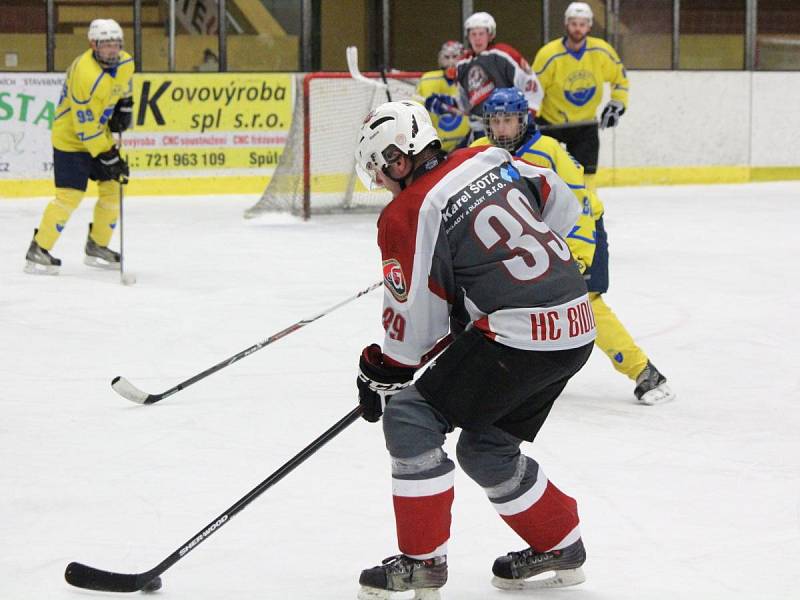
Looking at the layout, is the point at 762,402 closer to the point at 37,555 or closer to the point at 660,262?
the point at 37,555

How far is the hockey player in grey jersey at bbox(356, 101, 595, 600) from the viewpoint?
7.57 feet

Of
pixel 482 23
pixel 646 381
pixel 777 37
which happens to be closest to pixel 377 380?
pixel 646 381

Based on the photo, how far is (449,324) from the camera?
7.95ft

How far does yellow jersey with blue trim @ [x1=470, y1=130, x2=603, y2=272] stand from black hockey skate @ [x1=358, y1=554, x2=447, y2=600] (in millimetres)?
1353

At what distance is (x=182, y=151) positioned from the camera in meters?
10.3

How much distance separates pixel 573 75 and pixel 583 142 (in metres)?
0.39

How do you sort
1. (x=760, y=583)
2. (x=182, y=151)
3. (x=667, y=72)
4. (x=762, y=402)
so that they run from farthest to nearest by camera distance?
(x=667, y=72)
(x=182, y=151)
(x=762, y=402)
(x=760, y=583)

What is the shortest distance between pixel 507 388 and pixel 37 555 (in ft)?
3.48

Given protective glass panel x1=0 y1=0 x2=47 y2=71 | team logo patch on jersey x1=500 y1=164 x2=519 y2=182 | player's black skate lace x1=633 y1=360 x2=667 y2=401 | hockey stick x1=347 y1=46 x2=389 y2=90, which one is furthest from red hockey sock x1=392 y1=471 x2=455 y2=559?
protective glass panel x1=0 y1=0 x2=47 y2=71

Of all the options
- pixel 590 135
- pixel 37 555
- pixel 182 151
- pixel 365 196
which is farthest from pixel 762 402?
pixel 182 151

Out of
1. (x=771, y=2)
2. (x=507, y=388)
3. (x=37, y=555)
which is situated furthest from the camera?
(x=771, y=2)

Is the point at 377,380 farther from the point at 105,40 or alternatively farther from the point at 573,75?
the point at 573,75

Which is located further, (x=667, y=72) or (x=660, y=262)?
(x=667, y=72)

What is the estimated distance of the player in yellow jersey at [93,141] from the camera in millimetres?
6402
